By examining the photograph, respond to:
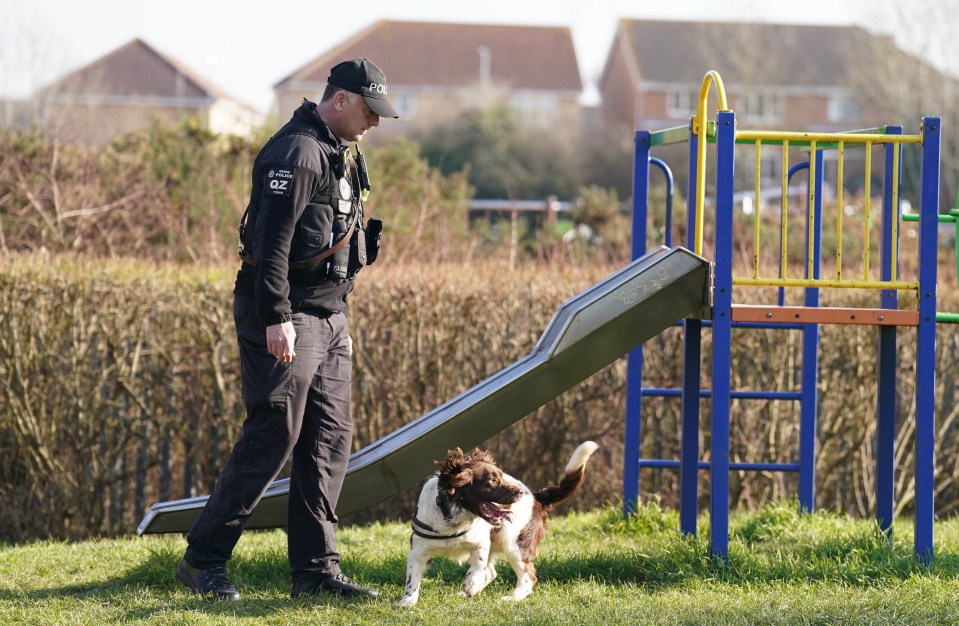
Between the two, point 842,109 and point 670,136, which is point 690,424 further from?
point 842,109

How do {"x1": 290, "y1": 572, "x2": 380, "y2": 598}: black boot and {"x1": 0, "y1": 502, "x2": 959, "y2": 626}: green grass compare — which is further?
{"x1": 290, "y1": 572, "x2": 380, "y2": 598}: black boot

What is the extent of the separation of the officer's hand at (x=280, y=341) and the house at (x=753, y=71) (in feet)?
141

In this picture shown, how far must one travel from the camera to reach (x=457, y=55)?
54.9 metres

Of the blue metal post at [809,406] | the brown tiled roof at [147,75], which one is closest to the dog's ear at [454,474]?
the blue metal post at [809,406]

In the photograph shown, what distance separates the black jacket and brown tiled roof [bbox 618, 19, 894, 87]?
4508cm

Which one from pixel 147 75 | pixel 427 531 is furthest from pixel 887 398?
pixel 147 75

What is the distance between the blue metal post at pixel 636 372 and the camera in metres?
6.38

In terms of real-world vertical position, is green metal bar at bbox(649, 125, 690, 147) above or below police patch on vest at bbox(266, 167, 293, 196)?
above

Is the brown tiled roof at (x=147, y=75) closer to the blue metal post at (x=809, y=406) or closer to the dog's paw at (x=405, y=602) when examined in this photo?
the blue metal post at (x=809, y=406)

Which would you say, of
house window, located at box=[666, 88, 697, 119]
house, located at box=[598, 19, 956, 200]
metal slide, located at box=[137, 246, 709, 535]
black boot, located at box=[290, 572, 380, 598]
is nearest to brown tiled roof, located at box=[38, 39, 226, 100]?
house, located at box=[598, 19, 956, 200]

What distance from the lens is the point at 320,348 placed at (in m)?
4.68

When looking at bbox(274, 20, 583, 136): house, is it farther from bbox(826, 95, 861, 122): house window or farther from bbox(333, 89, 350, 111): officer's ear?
bbox(333, 89, 350, 111): officer's ear

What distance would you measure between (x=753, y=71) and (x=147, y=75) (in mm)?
27288

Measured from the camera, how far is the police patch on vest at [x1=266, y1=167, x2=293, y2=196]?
439 centimetres
